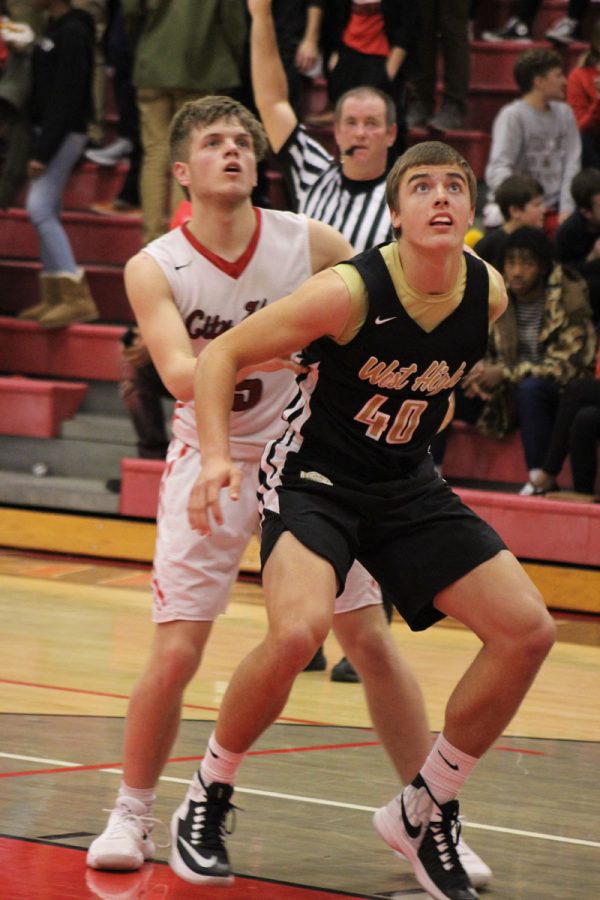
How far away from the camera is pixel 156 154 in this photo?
31.1 feet

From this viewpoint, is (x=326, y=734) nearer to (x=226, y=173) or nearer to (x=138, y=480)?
(x=226, y=173)

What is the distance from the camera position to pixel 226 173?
12.5ft

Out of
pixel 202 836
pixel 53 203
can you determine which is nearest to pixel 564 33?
pixel 53 203

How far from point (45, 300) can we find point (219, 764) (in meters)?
6.58

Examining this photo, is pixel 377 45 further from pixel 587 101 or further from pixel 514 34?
pixel 514 34

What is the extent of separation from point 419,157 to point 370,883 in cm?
163

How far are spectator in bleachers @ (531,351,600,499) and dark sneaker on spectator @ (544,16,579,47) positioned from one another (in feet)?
11.8

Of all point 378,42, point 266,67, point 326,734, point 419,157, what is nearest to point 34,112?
point 378,42

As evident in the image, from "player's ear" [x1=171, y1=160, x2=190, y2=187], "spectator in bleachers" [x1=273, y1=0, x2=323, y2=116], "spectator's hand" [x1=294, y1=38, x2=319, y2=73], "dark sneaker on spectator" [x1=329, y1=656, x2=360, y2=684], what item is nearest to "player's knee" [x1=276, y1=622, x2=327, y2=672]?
"player's ear" [x1=171, y1=160, x2=190, y2=187]

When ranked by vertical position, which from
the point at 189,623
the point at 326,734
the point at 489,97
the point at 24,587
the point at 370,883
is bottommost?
the point at 24,587

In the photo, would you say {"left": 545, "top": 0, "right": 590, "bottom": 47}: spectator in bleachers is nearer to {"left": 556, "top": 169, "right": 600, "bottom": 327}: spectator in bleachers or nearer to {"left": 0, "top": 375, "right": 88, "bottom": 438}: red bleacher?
{"left": 556, "top": 169, "right": 600, "bottom": 327}: spectator in bleachers

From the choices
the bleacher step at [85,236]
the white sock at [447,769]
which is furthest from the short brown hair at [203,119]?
the bleacher step at [85,236]

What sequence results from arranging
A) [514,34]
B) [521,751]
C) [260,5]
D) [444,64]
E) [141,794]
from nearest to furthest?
[141,794]
[521,751]
[260,5]
[444,64]
[514,34]

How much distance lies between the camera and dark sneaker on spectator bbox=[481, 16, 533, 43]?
35.9 ft
